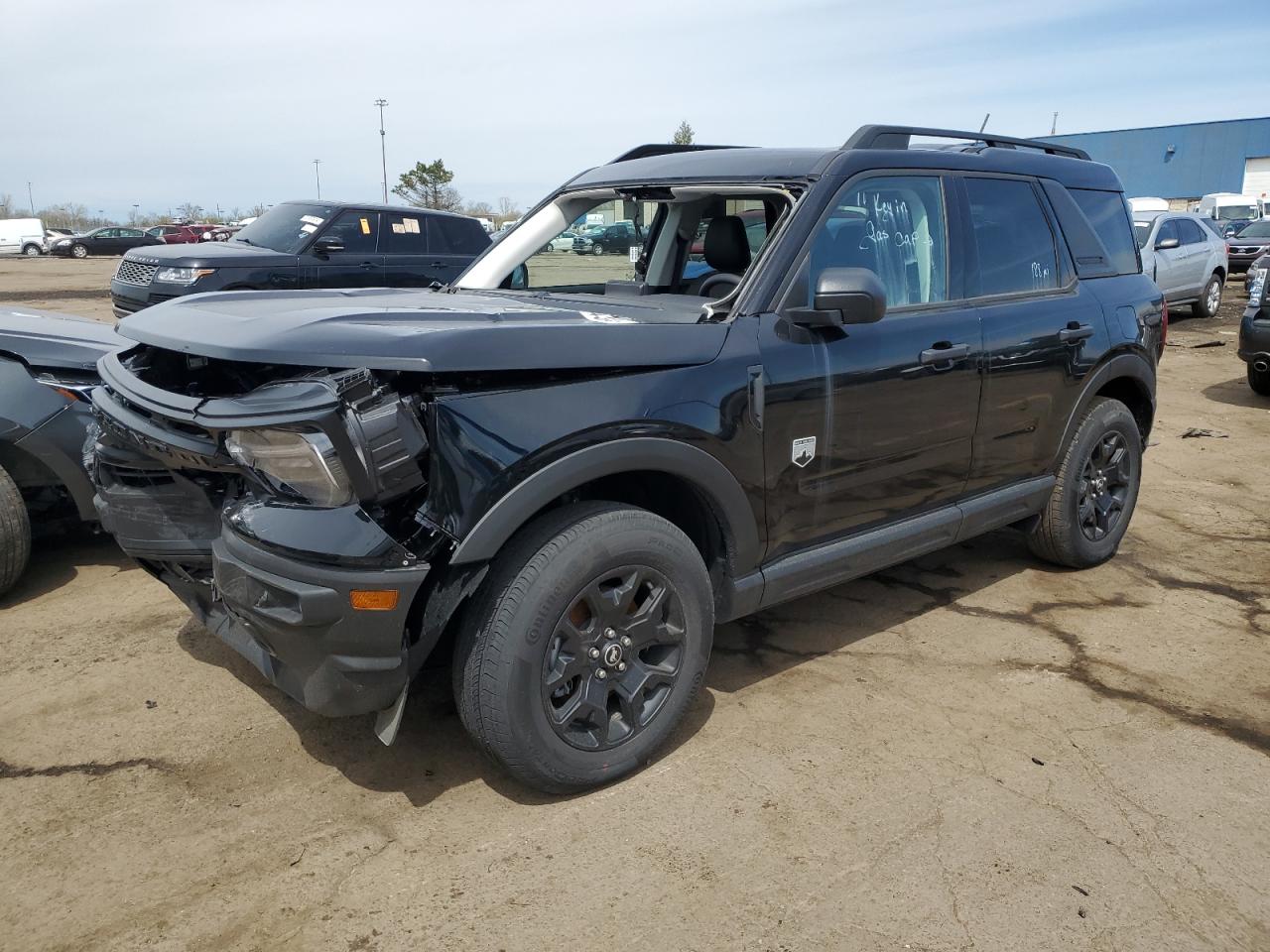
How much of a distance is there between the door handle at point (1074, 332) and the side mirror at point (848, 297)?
1.52 m

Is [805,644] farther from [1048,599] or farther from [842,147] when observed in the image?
[842,147]

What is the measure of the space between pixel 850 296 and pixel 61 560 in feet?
13.5

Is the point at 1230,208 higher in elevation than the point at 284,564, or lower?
higher

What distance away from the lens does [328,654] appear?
2.47 metres

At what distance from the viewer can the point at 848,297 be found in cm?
305

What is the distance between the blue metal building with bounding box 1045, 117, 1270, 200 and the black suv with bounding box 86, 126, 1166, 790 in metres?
57.0

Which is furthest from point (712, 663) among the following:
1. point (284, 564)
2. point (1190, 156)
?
point (1190, 156)

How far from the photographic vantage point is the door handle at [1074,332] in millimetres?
4215

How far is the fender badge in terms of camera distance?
126 inches

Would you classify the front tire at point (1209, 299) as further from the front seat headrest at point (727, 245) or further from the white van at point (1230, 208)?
the white van at point (1230, 208)

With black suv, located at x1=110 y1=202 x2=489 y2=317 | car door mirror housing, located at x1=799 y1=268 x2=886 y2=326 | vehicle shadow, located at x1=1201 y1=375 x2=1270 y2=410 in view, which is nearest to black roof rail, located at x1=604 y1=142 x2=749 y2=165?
car door mirror housing, located at x1=799 y1=268 x2=886 y2=326

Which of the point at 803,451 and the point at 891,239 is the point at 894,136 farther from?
the point at 803,451

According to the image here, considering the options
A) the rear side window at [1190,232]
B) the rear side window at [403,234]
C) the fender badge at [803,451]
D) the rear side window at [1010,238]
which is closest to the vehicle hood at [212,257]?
the rear side window at [403,234]

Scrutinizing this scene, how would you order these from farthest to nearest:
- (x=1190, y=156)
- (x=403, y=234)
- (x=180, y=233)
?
(x=1190, y=156) → (x=180, y=233) → (x=403, y=234)
